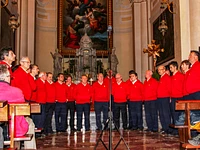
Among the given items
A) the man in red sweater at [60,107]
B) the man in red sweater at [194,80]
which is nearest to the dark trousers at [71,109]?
the man in red sweater at [60,107]

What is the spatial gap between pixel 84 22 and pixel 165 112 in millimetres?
10867

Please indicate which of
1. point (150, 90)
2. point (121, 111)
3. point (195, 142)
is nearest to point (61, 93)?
point (121, 111)

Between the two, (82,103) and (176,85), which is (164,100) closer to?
(176,85)

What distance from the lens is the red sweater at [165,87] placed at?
23.3 feet

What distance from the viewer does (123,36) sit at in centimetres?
1722

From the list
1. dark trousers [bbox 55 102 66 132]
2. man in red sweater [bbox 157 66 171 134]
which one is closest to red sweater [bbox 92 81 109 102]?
dark trousers [bbox 55 102 66 132]

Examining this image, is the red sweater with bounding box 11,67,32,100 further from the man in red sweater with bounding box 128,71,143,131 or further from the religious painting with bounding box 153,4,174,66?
the religious painting with bounding box 153,4,174,66

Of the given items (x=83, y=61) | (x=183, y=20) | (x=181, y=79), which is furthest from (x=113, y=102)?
(x=83, y=61)

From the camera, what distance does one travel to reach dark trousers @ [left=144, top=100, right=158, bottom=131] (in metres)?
7.75

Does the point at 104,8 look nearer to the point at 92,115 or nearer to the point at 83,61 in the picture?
the point at 83,61

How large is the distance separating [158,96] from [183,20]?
3297 mm


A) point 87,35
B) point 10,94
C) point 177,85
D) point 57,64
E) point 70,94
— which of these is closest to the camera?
point 10,94

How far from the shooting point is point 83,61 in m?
14.8

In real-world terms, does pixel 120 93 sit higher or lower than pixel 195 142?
higher
